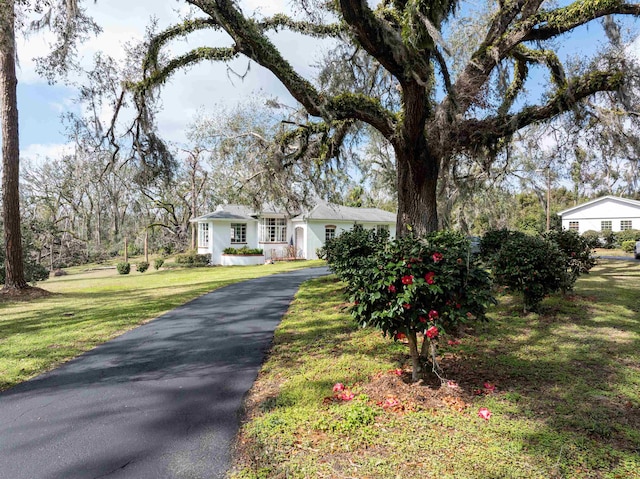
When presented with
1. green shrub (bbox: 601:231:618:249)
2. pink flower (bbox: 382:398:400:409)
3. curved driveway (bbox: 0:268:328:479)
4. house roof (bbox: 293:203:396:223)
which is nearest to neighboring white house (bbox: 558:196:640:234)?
green shrub (bbox: 601:231:618:249)

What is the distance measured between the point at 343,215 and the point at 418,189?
17388mm

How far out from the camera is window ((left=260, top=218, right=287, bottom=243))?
23125mm

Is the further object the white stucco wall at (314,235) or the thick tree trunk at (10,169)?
the white stucco wall at (314,235)

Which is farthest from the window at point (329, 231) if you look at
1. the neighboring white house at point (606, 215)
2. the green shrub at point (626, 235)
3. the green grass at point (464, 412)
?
the green shrub at point (626, 235)

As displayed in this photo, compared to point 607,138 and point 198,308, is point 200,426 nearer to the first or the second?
point 198,308

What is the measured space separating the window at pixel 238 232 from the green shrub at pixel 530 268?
1857 centimetres

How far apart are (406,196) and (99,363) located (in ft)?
20.2

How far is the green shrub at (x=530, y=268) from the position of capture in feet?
19.7

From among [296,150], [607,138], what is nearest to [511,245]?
[607,138]

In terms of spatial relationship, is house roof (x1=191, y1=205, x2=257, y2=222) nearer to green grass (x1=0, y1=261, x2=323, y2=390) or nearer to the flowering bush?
green grass (x1=0, y1=261, x2=323, y2=390)

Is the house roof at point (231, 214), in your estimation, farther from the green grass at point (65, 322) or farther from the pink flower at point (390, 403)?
the pink flower at point (390, 403)

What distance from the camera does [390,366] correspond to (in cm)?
410

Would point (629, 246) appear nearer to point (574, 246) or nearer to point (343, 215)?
point (343, 215)

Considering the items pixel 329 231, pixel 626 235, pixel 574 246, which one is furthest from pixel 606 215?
pixel 574 246
